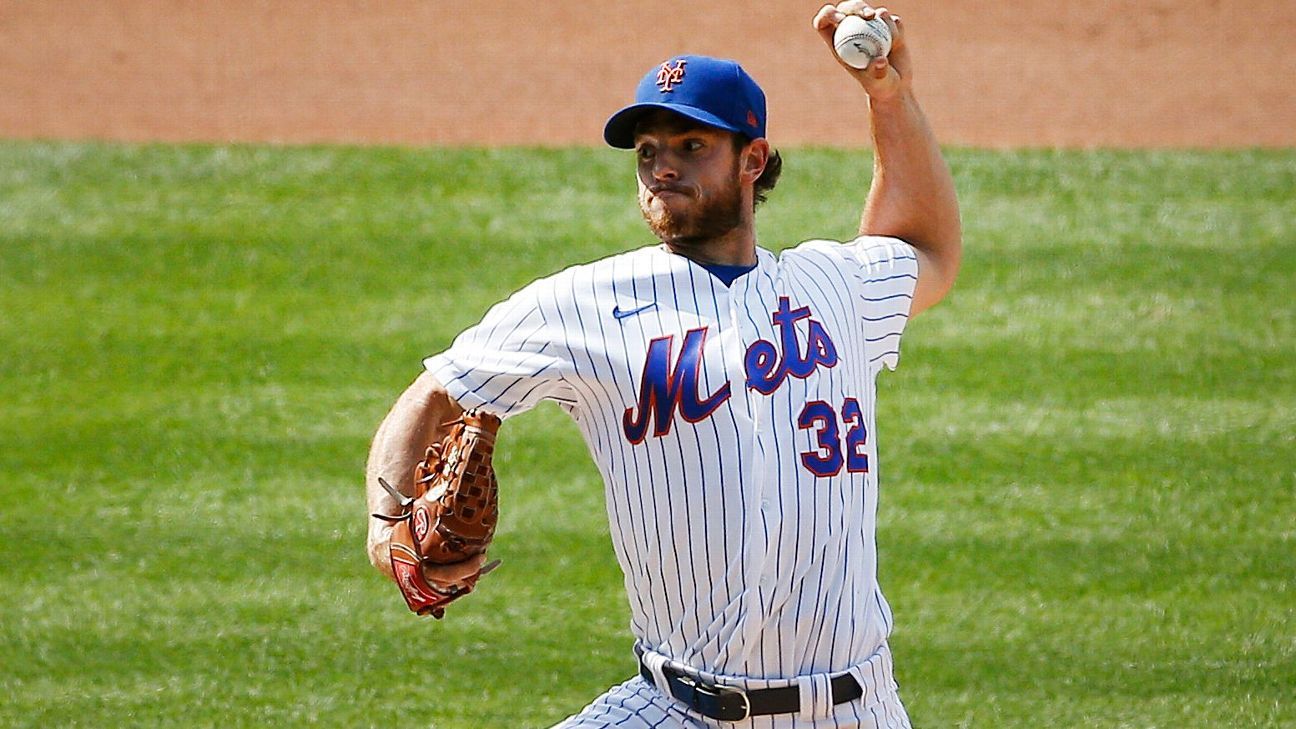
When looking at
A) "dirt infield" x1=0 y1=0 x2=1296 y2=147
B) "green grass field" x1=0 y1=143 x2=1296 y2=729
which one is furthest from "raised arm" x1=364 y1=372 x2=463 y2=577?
"dirt infield" x1=0 y1=0 x2=1296 y2=147

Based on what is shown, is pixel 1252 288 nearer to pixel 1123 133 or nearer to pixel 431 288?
pixel 1123 133

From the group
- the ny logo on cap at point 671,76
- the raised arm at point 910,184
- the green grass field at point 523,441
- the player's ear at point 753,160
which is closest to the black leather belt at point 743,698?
the raised arm at point 910,184

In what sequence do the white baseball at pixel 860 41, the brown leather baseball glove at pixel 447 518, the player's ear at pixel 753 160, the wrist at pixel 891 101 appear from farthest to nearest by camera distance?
the wrist at pixel 891 101, the white baseball at pixel 860 41, the player's ear at pixel 753 160, the brown leather baseball glove at pixel 447 518

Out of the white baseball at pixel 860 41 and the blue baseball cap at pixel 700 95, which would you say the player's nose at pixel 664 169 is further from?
the white baseball at pixel 860 41

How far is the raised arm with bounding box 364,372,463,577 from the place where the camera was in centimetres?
309

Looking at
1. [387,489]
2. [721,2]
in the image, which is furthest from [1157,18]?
[387,489]

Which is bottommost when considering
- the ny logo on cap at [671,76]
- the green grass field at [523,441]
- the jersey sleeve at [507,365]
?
the green grass field at [523,441]

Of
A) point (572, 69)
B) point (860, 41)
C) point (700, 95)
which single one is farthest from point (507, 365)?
point (572, 69)

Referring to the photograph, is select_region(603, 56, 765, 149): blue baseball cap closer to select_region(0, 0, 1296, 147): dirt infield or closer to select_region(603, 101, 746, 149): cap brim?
select_region(603, 101, 746, 149): cap brim

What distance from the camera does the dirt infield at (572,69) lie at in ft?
32.8

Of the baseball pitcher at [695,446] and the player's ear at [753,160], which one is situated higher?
the player's ear at [753,160]

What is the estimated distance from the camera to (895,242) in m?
3.49

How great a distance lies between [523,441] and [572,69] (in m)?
4.83

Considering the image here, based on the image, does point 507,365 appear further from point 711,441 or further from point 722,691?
point 722,691
